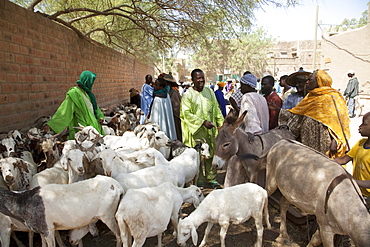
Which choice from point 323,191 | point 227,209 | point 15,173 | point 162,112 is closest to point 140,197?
point 227,209

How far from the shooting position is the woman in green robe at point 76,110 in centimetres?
467

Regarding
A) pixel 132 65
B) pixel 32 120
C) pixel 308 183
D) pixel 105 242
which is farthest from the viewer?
pixel 132 65

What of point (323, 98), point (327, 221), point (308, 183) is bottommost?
point (327, 221)

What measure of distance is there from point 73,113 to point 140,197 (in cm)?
266

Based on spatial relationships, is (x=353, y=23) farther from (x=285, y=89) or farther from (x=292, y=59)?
(x=285, y=89)

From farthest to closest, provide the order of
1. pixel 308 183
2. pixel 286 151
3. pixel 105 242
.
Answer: pixel 105 242, pixel 286 151, pixel 308 183

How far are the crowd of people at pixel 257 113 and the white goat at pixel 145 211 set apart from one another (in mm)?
1714

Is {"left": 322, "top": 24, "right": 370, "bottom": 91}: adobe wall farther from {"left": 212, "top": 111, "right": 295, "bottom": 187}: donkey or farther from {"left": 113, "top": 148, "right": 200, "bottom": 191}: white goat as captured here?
{"left": 113, "top": 148, "right": 200, "bottom": 191}: white goat

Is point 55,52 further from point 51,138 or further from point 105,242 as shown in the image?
point 105,242

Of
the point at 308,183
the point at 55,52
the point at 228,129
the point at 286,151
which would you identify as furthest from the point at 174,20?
the point at 308,183

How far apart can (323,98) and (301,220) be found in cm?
176

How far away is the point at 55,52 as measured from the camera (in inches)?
255

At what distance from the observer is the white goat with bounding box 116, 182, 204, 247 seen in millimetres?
2851

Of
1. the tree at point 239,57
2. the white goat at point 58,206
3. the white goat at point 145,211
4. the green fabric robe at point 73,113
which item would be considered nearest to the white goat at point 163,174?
the white goat at point 145,211
